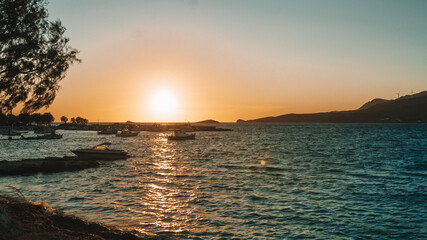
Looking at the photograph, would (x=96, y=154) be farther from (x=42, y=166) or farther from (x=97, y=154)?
(x=42, y=166)

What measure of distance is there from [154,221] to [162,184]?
12.7 m

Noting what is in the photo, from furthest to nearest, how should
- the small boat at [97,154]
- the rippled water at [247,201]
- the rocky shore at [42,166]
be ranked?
the small boat at [97,154] → the rocky shore at [42,166] → the rippled water at [247,201]

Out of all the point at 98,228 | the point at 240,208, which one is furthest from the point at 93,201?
the point at 240,208

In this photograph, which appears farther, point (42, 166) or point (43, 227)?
point (42, 166)

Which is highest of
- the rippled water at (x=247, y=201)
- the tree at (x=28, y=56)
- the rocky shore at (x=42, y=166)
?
the tree at (x=28, y=56)

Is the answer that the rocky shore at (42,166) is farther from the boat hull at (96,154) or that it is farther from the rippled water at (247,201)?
the boat hull at (96,154)

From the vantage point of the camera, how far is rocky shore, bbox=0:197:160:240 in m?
11.4

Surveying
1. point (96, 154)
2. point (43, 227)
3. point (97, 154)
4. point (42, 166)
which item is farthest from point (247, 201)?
point (96, 154)

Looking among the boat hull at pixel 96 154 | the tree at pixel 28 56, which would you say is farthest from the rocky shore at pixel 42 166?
the tree at pixel 28 56

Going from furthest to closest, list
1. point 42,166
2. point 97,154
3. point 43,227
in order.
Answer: point 97,154
point 42,166
point 43,227

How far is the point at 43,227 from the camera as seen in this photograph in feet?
45.5

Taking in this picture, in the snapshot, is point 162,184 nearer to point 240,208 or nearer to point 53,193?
point 53,193

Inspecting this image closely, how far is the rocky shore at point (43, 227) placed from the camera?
11.4 metres

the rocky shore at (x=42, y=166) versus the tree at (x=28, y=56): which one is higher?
the tree at (x=28, y=56)
